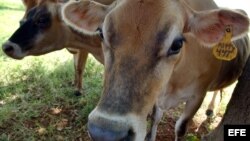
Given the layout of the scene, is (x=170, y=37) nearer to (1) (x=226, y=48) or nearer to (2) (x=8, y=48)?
(1) (x=226, y=48)

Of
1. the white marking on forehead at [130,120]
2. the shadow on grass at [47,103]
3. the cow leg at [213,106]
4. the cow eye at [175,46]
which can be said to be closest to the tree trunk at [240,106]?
the cow eye at [175,46]

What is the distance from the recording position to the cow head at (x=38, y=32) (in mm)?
4696

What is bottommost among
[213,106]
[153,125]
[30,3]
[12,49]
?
[213,106]

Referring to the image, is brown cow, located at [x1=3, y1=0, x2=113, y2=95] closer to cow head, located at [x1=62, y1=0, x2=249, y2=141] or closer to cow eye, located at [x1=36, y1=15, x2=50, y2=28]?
cow eye, located at [x1=36, y1=15, x2=50, y2=28]

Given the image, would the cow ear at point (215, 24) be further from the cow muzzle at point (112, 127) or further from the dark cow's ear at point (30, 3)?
the dark cow's ear at point (30, 3)

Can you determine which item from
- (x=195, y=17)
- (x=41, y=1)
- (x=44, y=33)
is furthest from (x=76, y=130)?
Result: (x=195, y=17)

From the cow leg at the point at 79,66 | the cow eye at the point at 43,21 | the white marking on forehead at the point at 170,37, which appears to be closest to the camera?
the white marking on forehead at the point at 170,37

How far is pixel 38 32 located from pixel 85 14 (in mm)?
1484

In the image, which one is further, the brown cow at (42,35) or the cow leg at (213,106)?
the cow leg at (213,106)

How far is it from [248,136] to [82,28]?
1714 mm

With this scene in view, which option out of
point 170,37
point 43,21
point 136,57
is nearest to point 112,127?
point 136,57

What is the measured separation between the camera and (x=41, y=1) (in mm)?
4895

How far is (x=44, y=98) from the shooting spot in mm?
5766

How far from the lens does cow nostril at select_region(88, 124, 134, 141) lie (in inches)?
96.0
